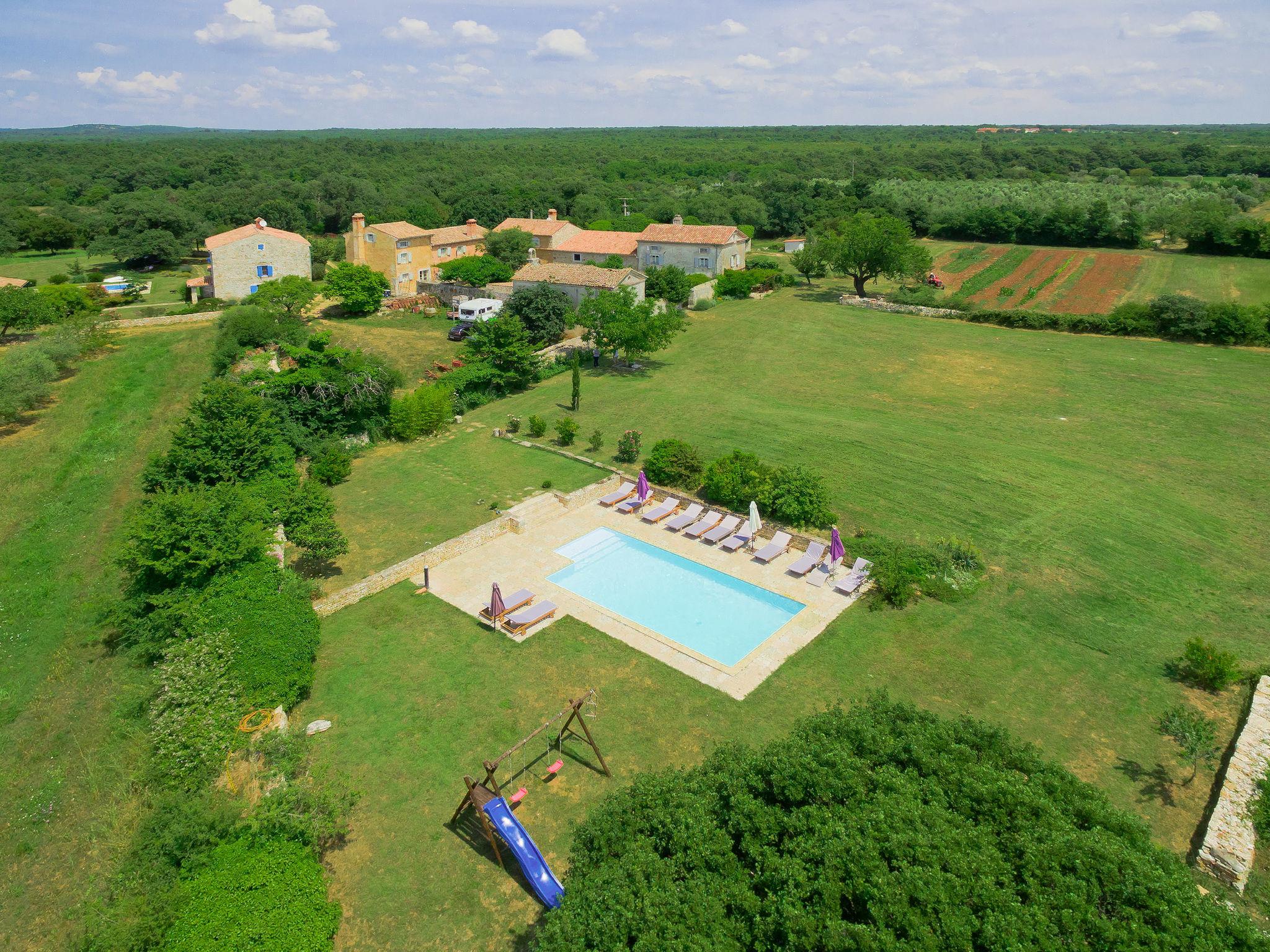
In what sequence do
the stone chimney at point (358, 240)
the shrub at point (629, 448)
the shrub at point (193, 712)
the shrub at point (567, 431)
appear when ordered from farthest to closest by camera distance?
the stone chimney at point (358, 240) → the shrub at point (567, 431) → the shrub at point (629, 448) → the shrub at point (193, 712)

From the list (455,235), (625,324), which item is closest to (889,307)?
(625,324)

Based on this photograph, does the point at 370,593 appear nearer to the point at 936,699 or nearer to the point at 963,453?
the point at 936,699

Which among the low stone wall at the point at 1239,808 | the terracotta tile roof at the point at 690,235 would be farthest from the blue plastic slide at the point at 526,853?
the terracotta tile roof at the point at 690,235

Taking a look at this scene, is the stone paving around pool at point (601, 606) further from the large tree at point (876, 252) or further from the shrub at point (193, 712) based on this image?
the large tree at point (876, 252)

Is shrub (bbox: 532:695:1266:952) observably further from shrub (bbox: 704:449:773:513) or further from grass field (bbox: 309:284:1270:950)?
shrub (bbox: 704:449:773:513)

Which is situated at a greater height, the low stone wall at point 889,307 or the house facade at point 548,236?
the house facade at point 548,236

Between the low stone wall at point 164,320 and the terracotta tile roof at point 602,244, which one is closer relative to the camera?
the low stone wall at point 164,320
